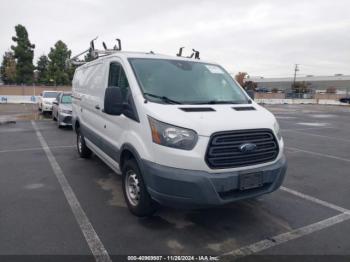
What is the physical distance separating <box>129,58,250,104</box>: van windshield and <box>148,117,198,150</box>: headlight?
550 mm

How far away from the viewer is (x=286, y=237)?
338 centimetres

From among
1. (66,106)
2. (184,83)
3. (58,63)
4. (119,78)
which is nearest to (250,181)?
(184,83)

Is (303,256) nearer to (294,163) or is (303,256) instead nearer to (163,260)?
(163,260)

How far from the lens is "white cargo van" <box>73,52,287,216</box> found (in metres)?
3.11

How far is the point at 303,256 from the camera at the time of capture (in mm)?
2996

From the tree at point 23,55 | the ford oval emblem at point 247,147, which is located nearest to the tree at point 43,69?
the tree at point 23,55

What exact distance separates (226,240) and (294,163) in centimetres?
435

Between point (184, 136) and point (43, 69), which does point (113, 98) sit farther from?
point (43, 69)

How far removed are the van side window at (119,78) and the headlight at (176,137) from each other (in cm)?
99

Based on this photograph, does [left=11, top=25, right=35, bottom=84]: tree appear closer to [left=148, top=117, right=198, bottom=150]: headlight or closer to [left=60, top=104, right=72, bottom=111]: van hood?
[left=60, top=104, right=72, bottom=111]: van hood

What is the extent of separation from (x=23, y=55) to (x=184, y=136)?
4607 centimetres

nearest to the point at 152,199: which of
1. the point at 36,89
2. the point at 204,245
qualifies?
the point at 204,245

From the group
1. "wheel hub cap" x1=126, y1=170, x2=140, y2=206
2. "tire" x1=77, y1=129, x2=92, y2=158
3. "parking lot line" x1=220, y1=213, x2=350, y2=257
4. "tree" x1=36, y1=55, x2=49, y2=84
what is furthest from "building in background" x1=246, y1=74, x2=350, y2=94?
"wheel hub cap" x1=126, y1=170, x2=140, y2=206

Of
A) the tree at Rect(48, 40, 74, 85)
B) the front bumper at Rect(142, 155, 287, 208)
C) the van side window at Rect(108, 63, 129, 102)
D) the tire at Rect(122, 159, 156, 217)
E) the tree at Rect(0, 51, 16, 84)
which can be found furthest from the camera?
the tree at Rect(0, 51, 16, 84)
